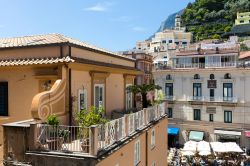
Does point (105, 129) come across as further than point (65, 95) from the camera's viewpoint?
No

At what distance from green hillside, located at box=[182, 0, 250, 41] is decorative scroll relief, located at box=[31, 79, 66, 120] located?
11759cm

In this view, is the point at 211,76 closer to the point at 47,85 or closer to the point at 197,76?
the point at 197,76

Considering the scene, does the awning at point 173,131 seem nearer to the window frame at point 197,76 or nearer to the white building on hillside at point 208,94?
the white building on hillside at point 208,94

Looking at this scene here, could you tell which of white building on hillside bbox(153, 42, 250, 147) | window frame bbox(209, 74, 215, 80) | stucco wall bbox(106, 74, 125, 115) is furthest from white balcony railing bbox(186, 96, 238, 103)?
stucco wall bbox(106, 74, 125, 115)

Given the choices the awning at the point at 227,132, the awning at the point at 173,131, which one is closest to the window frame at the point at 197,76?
the awning at the point at 227,132

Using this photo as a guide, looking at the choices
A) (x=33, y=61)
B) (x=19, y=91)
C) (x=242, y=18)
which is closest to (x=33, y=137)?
(x=33, y=61)

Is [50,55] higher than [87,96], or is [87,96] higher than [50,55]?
[50,55]

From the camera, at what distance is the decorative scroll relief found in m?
10.3

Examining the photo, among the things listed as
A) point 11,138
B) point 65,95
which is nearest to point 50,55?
point 65,95

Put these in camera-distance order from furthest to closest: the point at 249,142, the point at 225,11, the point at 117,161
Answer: the point at 225,11 < the point at 249,142 < the point at 117,161

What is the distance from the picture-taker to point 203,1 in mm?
142125

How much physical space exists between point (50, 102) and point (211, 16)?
13326 cm

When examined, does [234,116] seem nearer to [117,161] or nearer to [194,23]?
[117,161]

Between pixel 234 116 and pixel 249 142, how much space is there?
4148mm
